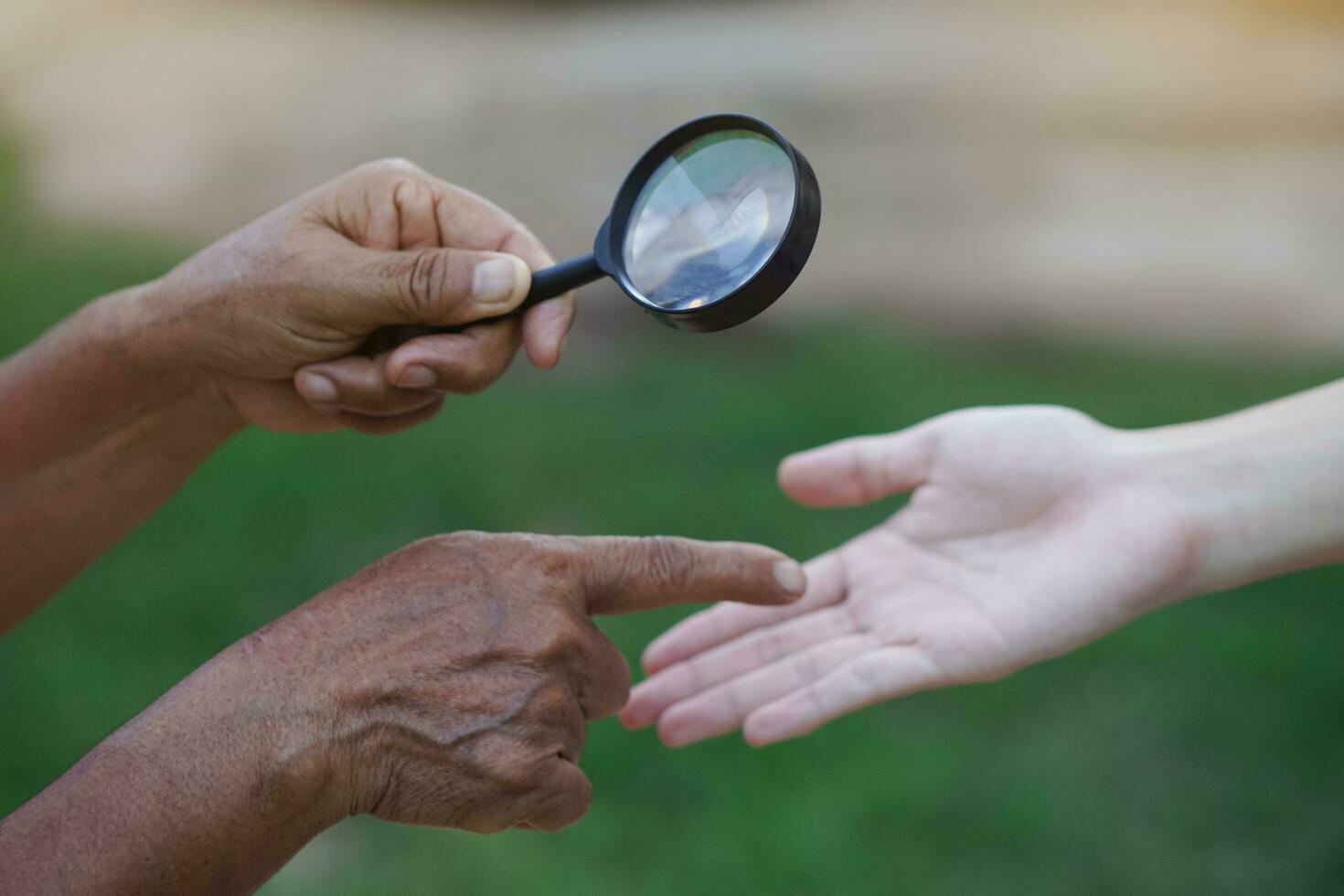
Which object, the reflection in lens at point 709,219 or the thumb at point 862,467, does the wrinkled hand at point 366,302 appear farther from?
the thumb at point 862,467

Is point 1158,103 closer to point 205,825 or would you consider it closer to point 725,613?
point 725,613

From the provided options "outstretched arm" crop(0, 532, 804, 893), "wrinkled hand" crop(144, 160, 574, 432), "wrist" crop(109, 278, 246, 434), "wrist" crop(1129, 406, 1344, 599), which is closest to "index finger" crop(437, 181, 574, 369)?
"wrinkled hand" crop(144, 160, 574, 432)

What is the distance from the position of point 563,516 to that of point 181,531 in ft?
4.78

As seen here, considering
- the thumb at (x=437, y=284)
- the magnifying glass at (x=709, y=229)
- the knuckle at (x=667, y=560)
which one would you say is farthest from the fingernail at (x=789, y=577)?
the thumb at (x=437, y=284)

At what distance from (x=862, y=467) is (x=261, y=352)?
1.19 meters

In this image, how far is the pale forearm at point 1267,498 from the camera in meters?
2.16

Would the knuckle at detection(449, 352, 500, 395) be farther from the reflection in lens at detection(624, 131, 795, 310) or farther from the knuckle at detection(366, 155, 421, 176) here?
the knuckle at detection(366, 155, 421, 176)

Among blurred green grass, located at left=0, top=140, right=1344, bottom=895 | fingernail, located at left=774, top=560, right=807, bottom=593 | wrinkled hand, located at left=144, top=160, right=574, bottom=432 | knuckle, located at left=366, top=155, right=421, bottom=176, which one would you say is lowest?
blurred green grass, located at left=0, top=140, right=1344, bottom=895

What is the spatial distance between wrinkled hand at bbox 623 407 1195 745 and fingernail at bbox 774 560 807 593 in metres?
0.24

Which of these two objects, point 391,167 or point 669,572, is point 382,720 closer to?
point 669,572

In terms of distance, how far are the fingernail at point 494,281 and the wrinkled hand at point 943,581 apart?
876 millimetres

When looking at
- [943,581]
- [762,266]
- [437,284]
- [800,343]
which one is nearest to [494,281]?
[437,284]

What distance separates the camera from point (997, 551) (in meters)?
2.33

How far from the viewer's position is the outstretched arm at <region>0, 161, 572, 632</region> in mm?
1850
